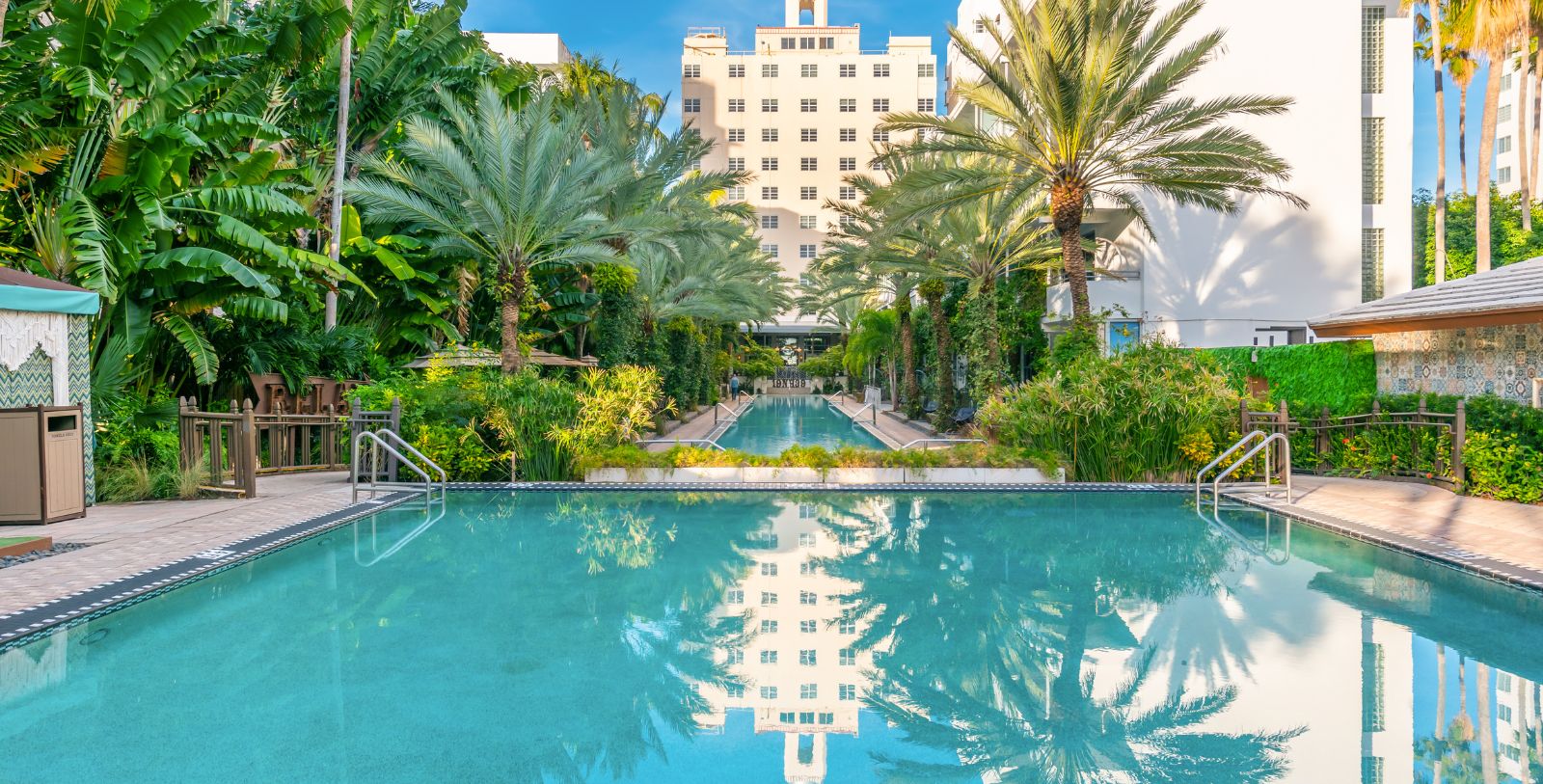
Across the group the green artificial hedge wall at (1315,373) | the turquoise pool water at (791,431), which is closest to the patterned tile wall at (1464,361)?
the green artificial hedge wall at (1315,373)

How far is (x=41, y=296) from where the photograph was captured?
10.7 metres

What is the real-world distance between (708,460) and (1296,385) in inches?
445

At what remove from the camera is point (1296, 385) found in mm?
17484

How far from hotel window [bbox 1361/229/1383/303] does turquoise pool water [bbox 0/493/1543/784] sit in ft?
60.7

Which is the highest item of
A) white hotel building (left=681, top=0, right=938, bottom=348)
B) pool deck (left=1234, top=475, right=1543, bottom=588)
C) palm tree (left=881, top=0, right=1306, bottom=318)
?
white hotel building (left=681, top=0, right=938, bottom=348)

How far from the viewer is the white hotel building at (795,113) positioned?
7538cm

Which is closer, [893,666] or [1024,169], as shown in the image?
[893,666]

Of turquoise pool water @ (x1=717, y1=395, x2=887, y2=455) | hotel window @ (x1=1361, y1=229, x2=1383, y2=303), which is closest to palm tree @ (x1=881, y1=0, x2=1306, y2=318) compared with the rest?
turquoise pool water @ (x1=717, y1=395, x2=887, y2=455)

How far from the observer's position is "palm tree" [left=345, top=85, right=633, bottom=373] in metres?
17.0

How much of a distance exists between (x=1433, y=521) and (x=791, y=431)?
18142 millimetres

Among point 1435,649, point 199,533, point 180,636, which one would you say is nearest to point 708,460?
point 199,533

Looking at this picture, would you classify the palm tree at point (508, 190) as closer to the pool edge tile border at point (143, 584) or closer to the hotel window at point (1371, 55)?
the pool edge tile border at point (143, 584)

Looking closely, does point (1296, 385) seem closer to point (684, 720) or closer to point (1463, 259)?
point (684, 720)

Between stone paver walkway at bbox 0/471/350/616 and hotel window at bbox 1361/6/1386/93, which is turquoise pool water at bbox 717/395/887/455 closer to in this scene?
stone paver walkway at bbox 0/471/350/616
